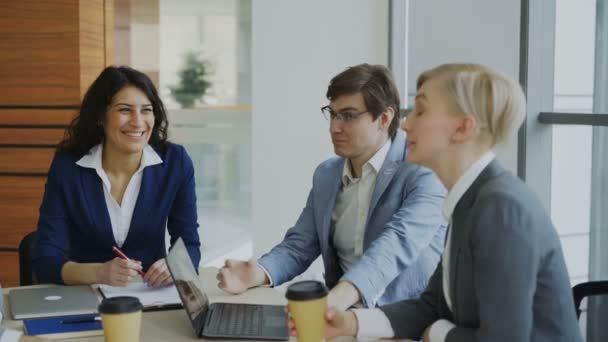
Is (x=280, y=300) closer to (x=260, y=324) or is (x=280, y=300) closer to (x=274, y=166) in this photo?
(x=260, y=324)

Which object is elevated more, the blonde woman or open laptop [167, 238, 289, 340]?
the blonde woman

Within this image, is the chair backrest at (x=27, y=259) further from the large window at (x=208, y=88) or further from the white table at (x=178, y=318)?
the large window at (x=208, y=88)

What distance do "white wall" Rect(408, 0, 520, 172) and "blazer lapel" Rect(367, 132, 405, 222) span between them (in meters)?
1.04

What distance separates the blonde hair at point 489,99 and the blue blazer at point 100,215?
1.30 metres

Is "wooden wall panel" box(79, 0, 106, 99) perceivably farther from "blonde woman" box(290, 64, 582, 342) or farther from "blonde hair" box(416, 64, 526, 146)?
"blonde hair" box(416, 64, 526, 146)

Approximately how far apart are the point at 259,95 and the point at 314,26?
571 mm

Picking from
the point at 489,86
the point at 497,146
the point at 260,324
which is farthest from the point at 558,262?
the point at 260,324

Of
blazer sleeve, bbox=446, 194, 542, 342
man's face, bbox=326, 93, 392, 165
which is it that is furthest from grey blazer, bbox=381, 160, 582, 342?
man's face, bbox=326, 93, 392, 165

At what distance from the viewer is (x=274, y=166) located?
5129 millimetres

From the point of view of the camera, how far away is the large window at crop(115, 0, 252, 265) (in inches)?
251

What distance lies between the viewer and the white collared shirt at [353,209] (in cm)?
243

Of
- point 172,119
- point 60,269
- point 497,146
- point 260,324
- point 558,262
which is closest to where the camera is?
point 558,262

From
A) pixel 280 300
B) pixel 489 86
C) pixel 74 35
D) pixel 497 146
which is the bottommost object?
pixel 280 300

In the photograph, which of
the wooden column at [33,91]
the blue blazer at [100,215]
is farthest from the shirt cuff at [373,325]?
the wooden column at [33,91]
